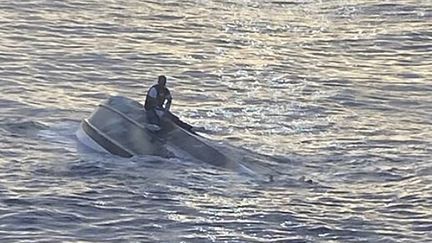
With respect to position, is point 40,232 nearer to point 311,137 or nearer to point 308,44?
point 311,137

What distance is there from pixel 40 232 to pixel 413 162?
32.0ft

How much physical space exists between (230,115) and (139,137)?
5.97 m

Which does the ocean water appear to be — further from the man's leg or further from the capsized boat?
the man's leg

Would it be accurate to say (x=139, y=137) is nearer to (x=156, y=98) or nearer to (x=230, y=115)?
(x=156, y=98)

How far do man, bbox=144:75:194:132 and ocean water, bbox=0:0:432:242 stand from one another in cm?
132

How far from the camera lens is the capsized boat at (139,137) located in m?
28.2

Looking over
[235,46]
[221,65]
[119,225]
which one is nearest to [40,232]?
[119,225]

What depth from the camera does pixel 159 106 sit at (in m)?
29.4

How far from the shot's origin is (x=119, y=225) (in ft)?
77.7

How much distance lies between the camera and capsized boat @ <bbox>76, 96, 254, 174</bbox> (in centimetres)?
2817

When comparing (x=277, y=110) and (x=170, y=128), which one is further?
(x=277, y=110)

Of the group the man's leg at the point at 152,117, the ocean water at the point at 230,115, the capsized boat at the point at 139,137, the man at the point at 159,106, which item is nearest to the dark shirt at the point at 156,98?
the man at the point at 159,106

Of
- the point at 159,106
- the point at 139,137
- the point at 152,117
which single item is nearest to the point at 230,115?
the point at 159,106

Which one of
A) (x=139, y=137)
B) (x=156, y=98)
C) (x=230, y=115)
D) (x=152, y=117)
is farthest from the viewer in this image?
(x=230, y=115)
